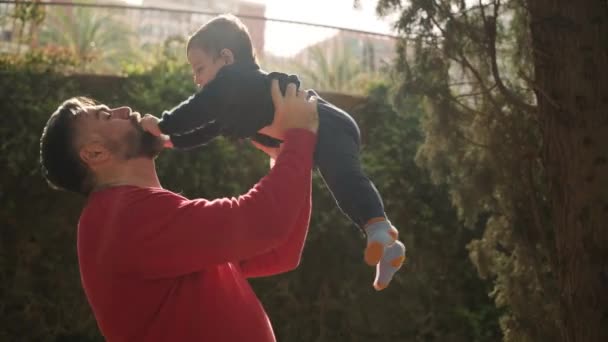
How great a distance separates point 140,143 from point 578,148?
2.18m

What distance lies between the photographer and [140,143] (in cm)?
157

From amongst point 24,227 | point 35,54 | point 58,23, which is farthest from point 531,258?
point 58,23

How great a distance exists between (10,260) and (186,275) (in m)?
3.61

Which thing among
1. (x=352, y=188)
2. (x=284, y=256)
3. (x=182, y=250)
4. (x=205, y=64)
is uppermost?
(x=205, y=64)

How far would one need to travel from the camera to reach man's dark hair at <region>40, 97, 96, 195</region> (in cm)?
151

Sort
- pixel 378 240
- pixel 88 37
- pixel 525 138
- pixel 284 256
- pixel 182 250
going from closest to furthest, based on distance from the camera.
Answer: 1. pixel 182 250
2. pixel 378 240
3. pixel 284 256
4. pixel 525 138
5. pixel 88 37

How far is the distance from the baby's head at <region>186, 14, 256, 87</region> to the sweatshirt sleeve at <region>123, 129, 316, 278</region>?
47 cm

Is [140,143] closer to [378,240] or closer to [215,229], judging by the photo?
[215,229]

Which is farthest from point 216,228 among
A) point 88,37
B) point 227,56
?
point 88,37

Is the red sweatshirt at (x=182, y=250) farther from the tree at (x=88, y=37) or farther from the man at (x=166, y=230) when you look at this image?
the tree at (x=88, y=37)

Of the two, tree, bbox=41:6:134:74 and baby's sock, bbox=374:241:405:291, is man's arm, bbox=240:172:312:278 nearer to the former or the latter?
baby's sock, bbox=374:241:405:291

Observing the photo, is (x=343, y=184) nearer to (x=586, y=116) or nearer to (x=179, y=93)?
(x=586, y=116)

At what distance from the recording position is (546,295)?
12.1 feet

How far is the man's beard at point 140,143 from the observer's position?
1.55 meters
